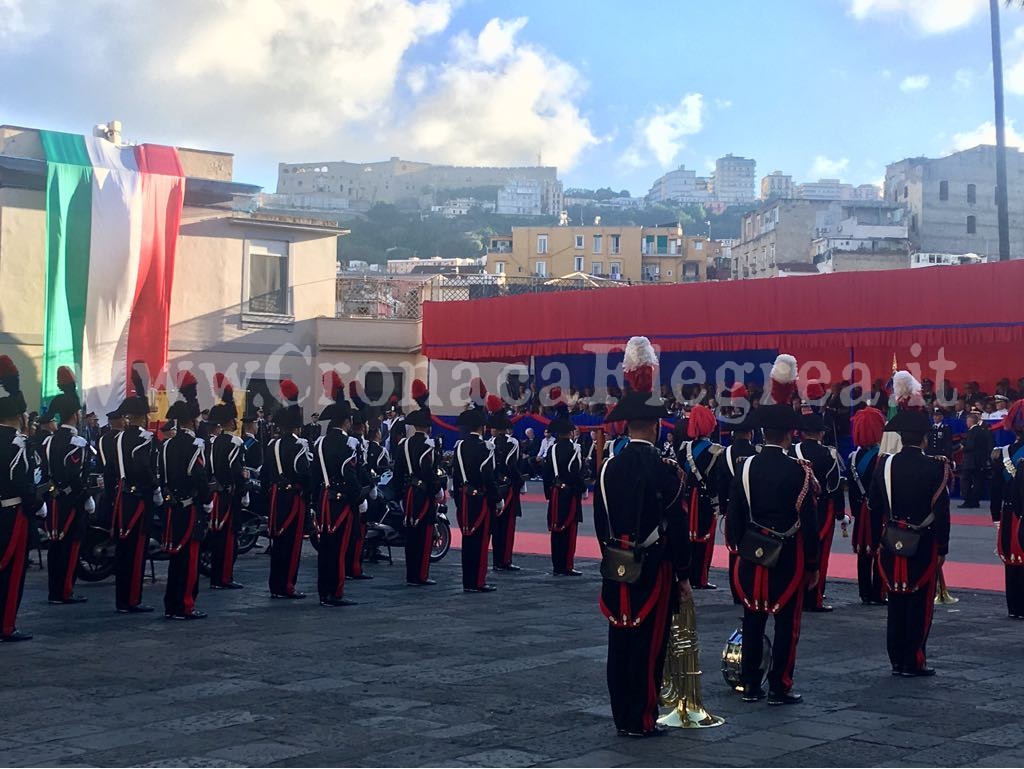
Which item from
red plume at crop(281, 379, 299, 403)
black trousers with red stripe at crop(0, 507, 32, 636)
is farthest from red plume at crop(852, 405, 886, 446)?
black trousers with red stripe at crop(0, 507, 32, 636)

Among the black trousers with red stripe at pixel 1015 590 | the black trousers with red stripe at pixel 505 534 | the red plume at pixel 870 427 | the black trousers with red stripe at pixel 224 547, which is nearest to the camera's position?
the black trousers with red stripe at pixel 1015 590

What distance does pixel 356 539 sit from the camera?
45.0 ft

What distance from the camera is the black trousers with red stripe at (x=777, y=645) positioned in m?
7.63

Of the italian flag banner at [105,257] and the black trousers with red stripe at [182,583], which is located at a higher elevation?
the italian flag banner at [105,257]

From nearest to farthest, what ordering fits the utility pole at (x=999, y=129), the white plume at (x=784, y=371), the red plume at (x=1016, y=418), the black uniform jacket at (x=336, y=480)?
the white plume at (x=784, y=371) < the red plume at (x=1016, y=418) < the black uniform jacket at (x=336, y=480) < the utility pole at (x=999, y=129)

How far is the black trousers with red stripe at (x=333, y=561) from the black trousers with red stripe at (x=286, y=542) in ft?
1.35

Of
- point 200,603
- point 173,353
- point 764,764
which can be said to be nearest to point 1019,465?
point 764,764

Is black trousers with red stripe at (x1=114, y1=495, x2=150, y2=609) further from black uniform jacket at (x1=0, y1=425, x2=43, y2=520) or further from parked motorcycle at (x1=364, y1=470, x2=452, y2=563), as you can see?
parked motorcycle at (x1=364, y1=470, x2=452, y2=563)

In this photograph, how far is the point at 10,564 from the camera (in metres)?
10.2

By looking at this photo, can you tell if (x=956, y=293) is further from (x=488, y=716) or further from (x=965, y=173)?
(x=965, y=173)

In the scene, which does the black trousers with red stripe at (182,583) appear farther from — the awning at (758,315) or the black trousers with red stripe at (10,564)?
the awning at (758,315)

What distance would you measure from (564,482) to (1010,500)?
502 centimetres

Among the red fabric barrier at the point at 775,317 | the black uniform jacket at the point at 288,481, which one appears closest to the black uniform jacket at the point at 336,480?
the black uniform jacket at the point at 288,481

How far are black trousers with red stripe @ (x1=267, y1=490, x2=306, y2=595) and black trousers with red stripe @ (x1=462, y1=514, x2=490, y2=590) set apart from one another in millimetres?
1669
